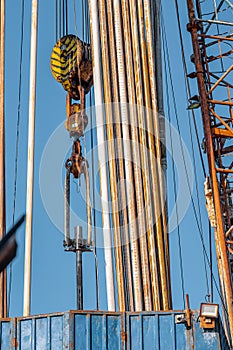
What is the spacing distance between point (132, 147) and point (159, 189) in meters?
1.19

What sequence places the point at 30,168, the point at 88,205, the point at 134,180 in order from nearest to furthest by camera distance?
the point at 88,205
the point at 30,168
the point at 134,180

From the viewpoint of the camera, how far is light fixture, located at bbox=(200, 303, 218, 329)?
1088 cm

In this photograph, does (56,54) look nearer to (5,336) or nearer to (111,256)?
(111,256)

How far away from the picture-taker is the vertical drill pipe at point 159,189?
14.4 meters

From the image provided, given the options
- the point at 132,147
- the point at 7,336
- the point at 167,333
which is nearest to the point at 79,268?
the point at 7,336

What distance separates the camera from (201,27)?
71.2 ft

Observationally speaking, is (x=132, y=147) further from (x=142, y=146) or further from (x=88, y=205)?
(x=88, y=205)

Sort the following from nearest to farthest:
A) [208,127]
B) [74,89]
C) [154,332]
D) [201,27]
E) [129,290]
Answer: [154,332] < [129,290] < [74,89] < [208,127] < [201,27]

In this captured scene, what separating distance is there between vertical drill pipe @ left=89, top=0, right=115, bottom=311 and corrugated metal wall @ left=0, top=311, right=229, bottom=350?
2.39 m

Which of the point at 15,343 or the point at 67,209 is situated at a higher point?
the point at 67,209

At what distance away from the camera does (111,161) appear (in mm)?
15164

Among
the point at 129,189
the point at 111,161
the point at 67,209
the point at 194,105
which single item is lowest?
the point at 67,209

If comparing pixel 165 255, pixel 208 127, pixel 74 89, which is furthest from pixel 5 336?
pixel 208 127

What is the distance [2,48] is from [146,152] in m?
4.97
